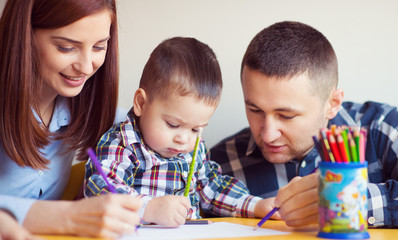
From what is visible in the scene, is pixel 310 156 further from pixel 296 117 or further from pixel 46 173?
pixel 46 173

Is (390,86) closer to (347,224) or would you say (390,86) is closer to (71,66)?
(347,224)

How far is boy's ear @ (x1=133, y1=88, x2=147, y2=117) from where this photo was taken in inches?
58.5

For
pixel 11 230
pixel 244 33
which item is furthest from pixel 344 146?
pixel 244 33

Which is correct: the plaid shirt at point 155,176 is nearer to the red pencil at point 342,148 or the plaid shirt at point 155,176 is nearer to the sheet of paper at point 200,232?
the sheet of paper at point 200,232

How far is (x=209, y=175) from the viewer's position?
1.68 metres

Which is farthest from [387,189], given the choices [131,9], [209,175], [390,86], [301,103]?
[131,9]

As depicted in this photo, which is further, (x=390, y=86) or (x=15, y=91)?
(x=390, y=86)

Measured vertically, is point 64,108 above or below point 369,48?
below

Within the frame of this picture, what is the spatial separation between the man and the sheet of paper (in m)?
0.27

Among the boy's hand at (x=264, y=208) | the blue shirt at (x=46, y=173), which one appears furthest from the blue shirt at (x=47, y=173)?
the boy's hand at (x=264, y=208)

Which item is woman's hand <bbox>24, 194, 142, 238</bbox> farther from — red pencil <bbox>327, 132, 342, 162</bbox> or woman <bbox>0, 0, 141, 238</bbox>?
red pencil <bbox>327, 132, 342, 162</bbox>

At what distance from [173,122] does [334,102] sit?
2.06 feet

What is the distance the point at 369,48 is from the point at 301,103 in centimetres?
71

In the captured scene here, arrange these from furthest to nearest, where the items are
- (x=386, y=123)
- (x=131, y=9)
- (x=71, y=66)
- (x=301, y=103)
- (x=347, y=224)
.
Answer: (x=131, y=9) → (x=386, y=123) → (x=301, y=103) → (x=71, y=66) → (x=347, y=224)
